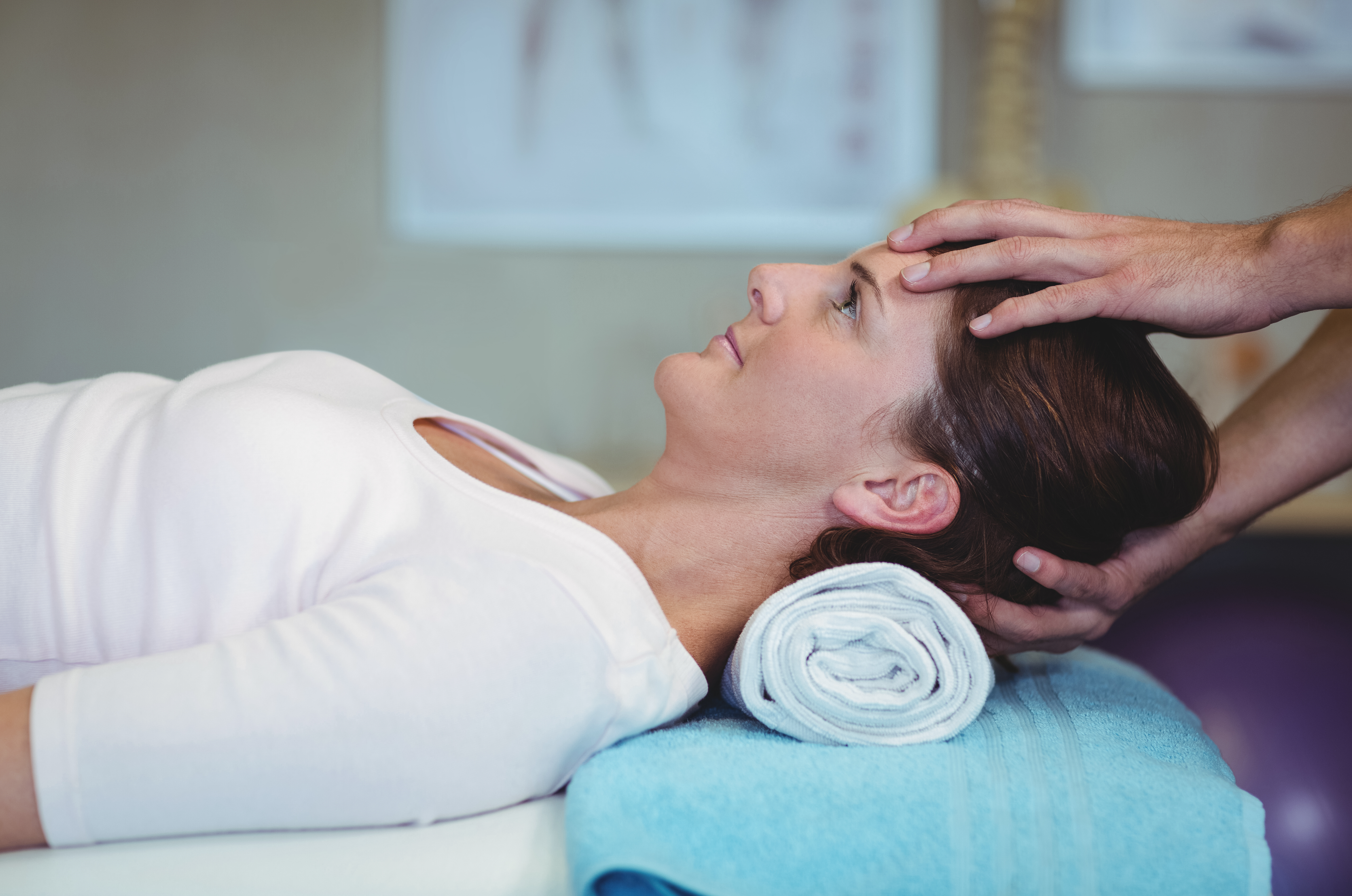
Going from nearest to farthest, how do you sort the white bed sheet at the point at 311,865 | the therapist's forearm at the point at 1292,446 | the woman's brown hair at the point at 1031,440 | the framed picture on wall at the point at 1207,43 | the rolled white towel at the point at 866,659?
the white bed sheet at the point at 311,865
the rolled white towel at the point at 866,659
the woman's brown hair at the point at 1031,440
the therapist's forearm at the point at 1292,446
the framed picture on wall at the point at 1207,43

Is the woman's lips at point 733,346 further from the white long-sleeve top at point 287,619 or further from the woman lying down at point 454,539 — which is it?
the white long-sleeve top at point 287,619

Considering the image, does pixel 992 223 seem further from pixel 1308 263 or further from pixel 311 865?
pixel 311 865

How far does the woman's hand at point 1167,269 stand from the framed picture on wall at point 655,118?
1677mm

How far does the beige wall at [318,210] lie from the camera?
98.7 inches

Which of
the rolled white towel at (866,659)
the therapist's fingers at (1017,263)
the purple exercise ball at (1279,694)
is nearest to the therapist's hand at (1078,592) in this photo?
the rolled white towel at (866,659)

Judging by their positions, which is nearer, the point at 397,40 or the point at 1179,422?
the point at 1179,422

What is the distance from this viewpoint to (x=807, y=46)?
2.53 meters

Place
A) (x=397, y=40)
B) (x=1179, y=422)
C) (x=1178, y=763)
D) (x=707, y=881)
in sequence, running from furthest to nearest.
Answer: (x=397, y=40), (x=1179, y=422), (x=1178, y=763), (x=707, y=881)

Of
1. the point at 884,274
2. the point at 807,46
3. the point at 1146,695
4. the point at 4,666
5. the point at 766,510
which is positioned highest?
the point at 807,46

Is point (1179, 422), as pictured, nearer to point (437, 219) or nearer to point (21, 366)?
point (437, 219)

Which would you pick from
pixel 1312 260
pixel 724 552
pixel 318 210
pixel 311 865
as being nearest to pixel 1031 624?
pixel 724 552

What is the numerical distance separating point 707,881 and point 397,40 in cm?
238

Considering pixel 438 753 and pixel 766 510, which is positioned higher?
pixel 766 510

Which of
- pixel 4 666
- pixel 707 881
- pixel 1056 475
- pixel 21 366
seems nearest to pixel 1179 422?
pixel 1056 475
